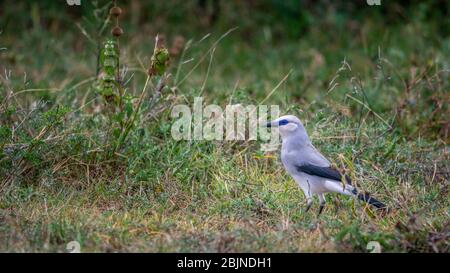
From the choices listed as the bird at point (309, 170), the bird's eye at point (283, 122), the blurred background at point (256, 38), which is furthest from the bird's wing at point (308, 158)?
the blurred background at point (256, 38)

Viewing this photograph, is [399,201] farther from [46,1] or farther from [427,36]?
[46,1]

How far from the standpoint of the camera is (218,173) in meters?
5.84

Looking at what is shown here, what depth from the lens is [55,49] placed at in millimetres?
8891

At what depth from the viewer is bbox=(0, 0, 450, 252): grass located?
15.2 ft

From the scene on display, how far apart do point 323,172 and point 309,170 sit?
0.10m

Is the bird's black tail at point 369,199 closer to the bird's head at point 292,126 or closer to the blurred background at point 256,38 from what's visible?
the bird's head at point 292,126

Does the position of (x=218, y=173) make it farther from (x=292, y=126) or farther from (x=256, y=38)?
(x=256, y=38)

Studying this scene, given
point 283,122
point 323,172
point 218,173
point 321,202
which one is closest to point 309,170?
point 323,172

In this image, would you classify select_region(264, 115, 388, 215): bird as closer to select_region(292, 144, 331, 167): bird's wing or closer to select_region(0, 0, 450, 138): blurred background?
select_region(292, 144, 331, 167): bird's wing

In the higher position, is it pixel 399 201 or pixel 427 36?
pixel 427 36

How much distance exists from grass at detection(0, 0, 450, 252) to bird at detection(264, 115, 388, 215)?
132 mm

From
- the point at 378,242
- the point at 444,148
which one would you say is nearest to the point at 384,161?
the point at 444,148

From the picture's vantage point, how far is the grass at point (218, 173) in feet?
15.2

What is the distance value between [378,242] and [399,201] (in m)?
0.85
